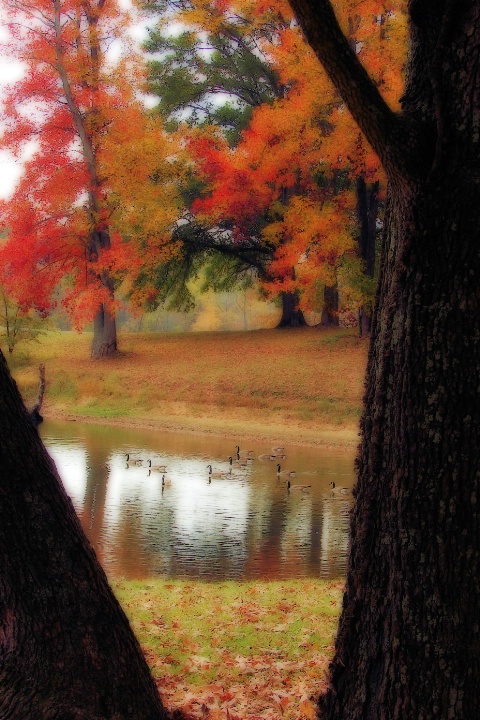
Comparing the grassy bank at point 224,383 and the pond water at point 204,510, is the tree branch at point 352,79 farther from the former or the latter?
the grassy bank at point 224,383

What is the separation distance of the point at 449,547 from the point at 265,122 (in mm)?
26731

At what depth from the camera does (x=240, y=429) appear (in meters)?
22.5

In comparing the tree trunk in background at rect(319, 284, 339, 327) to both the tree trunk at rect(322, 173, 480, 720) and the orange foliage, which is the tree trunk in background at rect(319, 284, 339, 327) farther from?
the tree trunk at rect(322, 173, 480, 720)

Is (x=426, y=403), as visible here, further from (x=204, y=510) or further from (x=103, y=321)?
(x=103, y=321)

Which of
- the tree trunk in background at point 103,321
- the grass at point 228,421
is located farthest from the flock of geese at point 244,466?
the tree trunk in background at point 103,321

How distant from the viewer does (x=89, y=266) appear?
31.0 m

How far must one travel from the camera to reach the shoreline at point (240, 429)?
824 inches

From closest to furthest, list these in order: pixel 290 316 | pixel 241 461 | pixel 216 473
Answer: pixel 216 473 → pixel 241 461 → pixel 290 316

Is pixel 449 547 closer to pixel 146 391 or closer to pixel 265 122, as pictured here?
pixel 146 391

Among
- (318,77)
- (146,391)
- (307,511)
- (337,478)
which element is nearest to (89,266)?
(146,391)

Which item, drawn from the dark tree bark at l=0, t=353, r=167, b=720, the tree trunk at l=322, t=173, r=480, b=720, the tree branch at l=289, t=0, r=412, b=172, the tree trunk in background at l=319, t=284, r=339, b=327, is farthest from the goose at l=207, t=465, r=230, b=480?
the tree trunk in background at l=319, t=284, r=339, b=327

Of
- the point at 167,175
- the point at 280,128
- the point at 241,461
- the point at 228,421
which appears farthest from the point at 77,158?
the point at 241,461

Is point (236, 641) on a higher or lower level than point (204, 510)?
higher

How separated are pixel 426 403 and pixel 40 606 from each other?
170 cm
